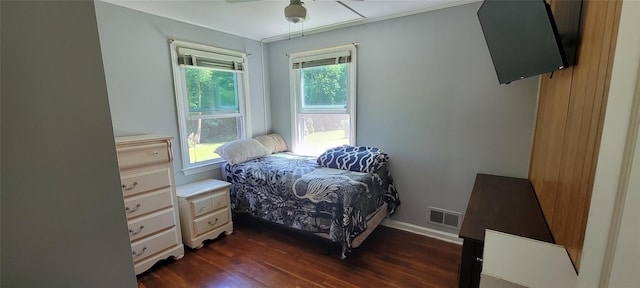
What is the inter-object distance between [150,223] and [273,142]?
1789mm

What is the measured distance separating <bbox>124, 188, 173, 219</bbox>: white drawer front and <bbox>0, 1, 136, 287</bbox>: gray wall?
5.08ft

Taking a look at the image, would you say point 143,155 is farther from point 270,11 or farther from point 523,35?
point 523,35

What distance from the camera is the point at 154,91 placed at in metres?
2.65

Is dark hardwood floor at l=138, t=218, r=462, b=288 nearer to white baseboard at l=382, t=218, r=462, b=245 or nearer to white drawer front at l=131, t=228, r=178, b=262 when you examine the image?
white baseboard at l=382, t=218, r=462, b=245

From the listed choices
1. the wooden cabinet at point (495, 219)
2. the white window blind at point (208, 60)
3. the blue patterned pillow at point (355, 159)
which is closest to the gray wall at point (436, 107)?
the blue patterned pillow at point (355, 159)

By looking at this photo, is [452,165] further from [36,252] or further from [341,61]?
[36,252]

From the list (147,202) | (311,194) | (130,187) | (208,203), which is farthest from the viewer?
(208,203)

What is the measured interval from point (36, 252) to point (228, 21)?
274 centimetres

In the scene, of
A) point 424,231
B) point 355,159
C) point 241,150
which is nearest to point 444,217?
point 424,231

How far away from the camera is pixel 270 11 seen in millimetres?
2553

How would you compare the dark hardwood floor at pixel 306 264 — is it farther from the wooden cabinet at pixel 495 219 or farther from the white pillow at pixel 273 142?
the white pillow at pixel 273 142

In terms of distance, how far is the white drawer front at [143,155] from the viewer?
2.02m

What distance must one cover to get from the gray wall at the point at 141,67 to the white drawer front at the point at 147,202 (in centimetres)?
57

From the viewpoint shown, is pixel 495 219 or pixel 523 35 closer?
pixel 523 35
